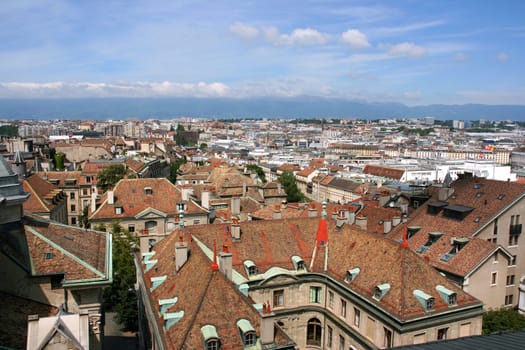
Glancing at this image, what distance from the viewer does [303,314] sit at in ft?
123

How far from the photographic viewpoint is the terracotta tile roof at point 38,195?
63.0 metres

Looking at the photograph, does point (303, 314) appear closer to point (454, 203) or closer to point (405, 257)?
point (405, 257)

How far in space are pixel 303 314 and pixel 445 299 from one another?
11.4 metres

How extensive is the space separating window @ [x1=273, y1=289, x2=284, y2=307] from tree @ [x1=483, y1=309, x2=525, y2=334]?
50.0ft

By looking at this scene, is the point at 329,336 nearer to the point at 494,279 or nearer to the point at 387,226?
the point at 494,279

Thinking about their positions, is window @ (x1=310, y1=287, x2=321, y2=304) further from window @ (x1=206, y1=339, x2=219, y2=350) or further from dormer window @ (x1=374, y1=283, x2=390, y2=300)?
window @ (x1=206, y1=339, x2=219, y2=350)

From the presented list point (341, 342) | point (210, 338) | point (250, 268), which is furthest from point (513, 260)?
point (210, 338)

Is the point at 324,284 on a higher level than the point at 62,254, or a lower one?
lower

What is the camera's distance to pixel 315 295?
38.1 meters

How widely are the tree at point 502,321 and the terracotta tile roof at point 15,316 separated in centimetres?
2976

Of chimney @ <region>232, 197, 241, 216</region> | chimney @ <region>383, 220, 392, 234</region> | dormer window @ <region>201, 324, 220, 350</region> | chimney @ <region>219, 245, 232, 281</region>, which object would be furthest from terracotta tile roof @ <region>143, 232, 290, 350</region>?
chimney @ <region>232, 197, 241, 216</region>

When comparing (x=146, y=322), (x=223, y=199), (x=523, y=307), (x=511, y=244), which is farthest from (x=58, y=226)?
(x=223, y=199)

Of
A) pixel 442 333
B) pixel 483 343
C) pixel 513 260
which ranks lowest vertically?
pixel 442 333

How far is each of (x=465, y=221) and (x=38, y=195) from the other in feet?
187
